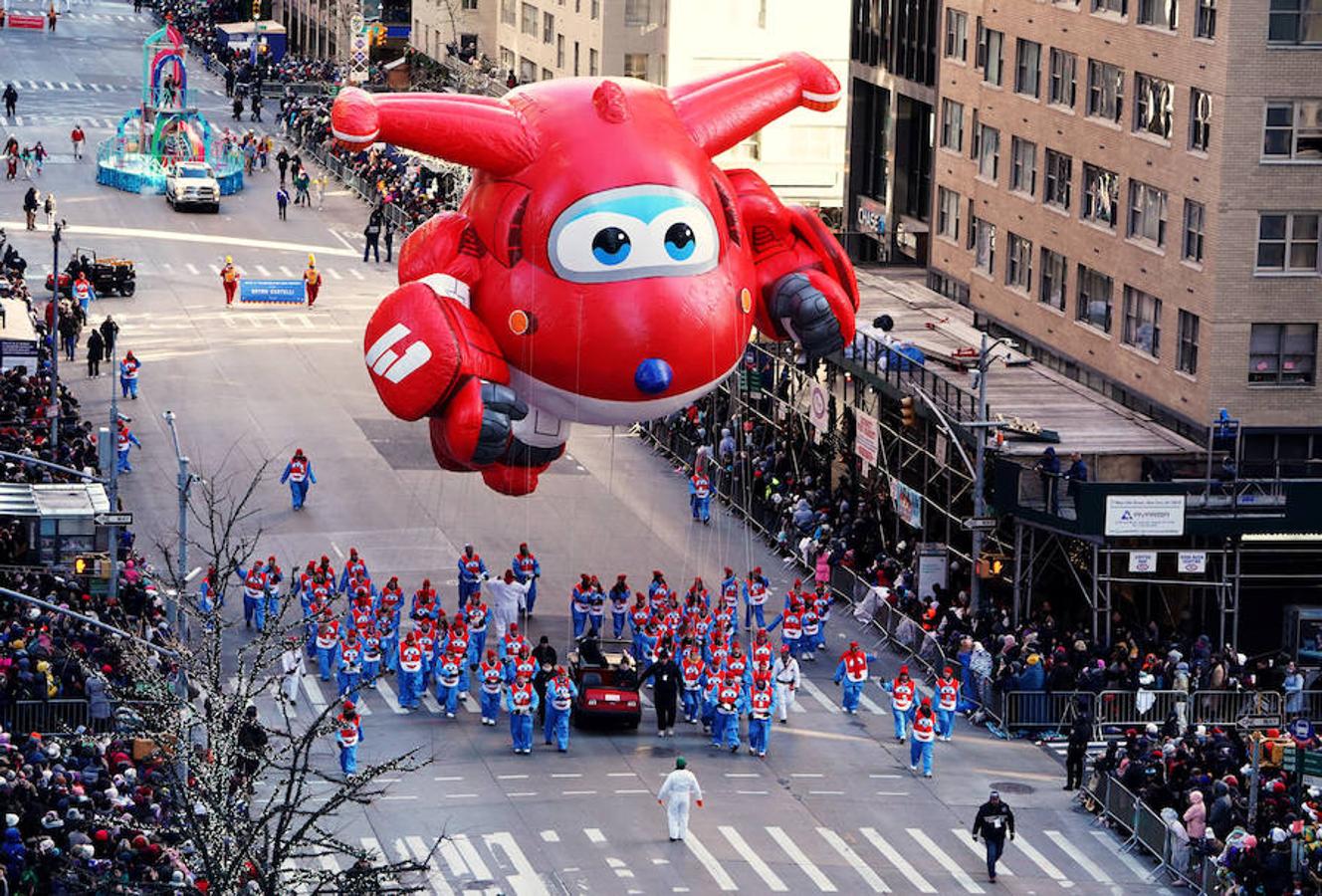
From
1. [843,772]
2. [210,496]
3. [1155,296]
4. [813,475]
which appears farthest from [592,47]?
[210,496]

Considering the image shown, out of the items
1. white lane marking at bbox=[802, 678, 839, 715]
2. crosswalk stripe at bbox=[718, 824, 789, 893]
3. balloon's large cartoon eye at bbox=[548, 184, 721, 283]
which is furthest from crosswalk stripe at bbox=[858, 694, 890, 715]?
balloon's large cartoon eye at bbox=[548, 184, 721, 283]

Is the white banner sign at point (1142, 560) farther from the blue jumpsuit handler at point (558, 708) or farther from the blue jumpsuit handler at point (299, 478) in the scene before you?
the blue jumpsuit handler at point (299, 478)

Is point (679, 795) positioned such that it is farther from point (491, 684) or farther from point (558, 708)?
point (491, 684)

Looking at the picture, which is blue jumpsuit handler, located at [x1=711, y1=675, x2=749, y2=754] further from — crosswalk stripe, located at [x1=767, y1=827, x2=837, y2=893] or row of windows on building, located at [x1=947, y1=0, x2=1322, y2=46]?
row of windows on building, located at [x1=947, y1=0, x2=1322, y2=46]

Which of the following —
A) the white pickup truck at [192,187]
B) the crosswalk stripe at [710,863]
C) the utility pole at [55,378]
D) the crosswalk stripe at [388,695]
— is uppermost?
the utility pole at [55,378]

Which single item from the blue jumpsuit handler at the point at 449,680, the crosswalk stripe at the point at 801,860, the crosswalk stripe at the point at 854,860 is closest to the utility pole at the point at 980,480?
the blue jumpsuit handler at the point at 449,680

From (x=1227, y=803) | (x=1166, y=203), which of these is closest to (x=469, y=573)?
(x=1166, y=203)

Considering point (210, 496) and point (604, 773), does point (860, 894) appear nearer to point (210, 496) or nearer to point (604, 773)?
point (604, 773)

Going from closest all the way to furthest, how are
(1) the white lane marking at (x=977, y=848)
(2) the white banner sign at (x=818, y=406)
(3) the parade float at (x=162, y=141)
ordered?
(1) the white lane marking at (x=977, y=848)
(2) the white banner sign at (x=818, y=406)
(3) the parade float at (x=162, y=141)
